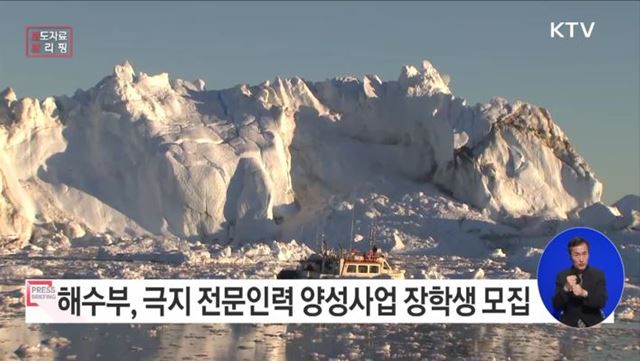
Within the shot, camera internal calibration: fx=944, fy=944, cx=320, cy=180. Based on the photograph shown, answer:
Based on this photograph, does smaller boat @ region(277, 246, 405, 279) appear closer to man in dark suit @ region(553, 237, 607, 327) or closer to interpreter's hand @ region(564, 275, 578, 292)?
man in dark suit @ region(553, 237, 607, 327)

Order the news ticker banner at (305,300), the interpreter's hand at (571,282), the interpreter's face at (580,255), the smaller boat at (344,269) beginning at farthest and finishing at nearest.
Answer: the smaller boat at (344,269) < the news ticker banner at (305,300) < the interpreter's hand at (571,282) < the interpreter's face at (580,255)

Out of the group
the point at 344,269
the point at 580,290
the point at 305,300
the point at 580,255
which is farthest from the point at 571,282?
the point at 344,269

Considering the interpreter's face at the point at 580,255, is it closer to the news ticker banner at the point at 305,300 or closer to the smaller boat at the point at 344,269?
the news ticker banner at the point at 305,300

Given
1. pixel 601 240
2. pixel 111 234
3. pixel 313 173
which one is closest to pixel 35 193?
pixel 111 234

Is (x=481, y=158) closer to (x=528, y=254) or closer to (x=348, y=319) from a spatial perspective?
(x=528, y=254)

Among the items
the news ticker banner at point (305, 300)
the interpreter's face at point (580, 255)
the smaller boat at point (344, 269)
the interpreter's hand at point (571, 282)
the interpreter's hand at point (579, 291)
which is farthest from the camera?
the smaller boat at point (344, 269)

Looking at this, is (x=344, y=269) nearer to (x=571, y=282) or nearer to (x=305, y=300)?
(x=305, y=300)

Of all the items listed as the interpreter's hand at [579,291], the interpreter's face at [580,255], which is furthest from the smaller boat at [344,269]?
the interpreter's face at [580,255]
